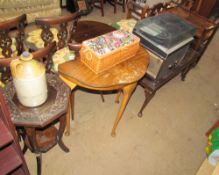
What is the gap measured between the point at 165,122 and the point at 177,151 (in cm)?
34

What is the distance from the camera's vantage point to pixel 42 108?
3.90ft

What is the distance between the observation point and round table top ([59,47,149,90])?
1362 millimetres

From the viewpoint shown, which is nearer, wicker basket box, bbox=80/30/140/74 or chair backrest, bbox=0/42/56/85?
chair backrest, bbox=0/42/56/85

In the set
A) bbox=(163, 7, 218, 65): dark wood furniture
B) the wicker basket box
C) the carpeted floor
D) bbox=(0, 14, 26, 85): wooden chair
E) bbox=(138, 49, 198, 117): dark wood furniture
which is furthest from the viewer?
bbox=(163, 7, 218, 65): dark wood furniture

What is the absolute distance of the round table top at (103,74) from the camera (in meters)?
1.36

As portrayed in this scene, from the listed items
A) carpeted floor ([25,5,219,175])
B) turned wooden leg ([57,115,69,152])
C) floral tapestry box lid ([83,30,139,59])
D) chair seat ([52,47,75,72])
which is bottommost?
carpeted floor ([25,5,219,175])

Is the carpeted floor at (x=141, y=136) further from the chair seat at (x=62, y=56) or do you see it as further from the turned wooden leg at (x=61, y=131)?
the chair seat at (x=62, y=56)

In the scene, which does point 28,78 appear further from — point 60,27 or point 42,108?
point 60,27

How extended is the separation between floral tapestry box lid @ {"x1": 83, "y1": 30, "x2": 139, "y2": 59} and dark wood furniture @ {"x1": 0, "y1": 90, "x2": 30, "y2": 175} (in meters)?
0.67

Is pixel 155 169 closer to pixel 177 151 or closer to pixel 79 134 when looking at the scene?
pixel 177 151

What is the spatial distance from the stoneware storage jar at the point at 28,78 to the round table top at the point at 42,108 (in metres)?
Result: 0.07

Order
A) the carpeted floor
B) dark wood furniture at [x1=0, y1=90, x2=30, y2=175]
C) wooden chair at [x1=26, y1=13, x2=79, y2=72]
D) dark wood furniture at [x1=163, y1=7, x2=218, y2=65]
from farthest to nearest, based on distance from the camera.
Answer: dark wood furniture at [x1=163, y1=7, x2=218, y2=65]
the carpeted floor
wooden chair at [x1=26, y1=13, x2=79, y2=72]
dark wood furniture at [x1=0, y1=90, x2=30, y2=175]

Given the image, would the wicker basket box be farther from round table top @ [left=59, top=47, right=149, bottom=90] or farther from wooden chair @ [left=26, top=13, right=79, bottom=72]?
wooden chair @ [left=26, top=13, right=79, bottom=72]

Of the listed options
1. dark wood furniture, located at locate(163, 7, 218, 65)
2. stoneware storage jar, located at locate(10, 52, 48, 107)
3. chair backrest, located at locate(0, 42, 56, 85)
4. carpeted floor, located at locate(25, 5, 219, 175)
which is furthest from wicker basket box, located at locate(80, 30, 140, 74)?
dark wood furniture, located at locate(163, 7, 218, 65)
